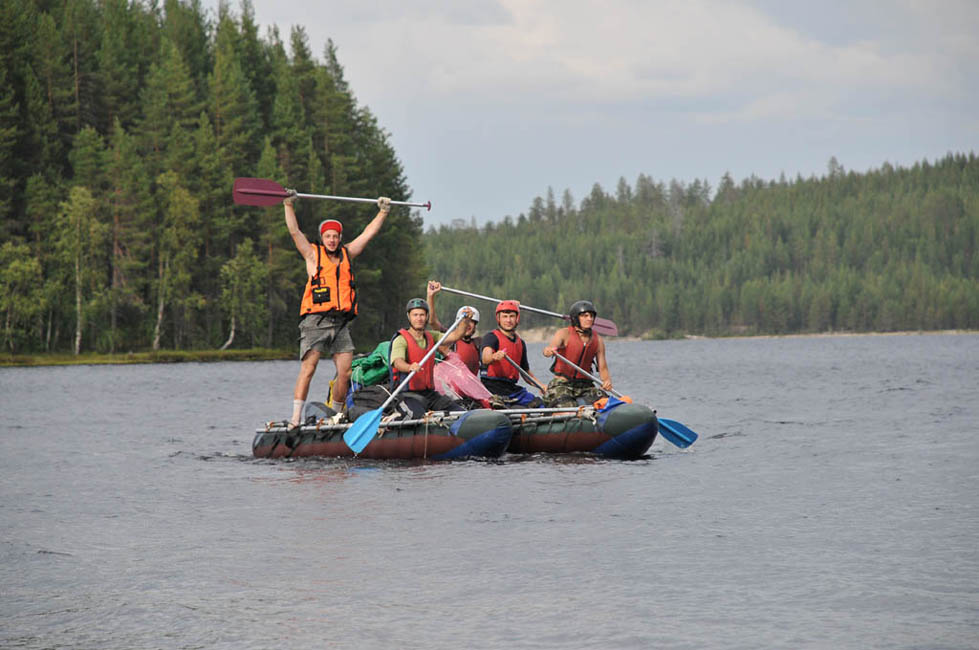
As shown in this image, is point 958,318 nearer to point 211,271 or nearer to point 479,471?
point 211,271

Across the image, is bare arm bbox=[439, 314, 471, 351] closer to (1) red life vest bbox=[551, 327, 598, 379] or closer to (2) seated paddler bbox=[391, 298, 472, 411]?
(2) seated paddler bbox=[391, 298, 472, 411]

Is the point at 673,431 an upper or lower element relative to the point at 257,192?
lower

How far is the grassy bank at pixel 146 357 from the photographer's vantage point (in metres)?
56.3

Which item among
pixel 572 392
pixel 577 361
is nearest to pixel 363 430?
pixel 572 392

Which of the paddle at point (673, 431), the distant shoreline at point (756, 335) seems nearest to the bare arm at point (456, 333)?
the paddle at point (673, 431)

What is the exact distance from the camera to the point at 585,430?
54.4 feet

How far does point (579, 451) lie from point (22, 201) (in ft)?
179

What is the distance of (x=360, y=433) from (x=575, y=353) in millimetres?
4119

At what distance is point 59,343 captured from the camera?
61.0 m

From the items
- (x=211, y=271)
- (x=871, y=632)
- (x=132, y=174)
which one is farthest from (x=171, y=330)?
(x=871, y=632)

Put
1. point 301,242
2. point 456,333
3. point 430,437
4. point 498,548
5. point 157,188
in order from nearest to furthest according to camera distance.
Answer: point 498,548, point 301,242, point 430,437, point 456,333, point 157,188

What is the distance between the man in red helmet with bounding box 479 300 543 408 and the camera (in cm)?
1852

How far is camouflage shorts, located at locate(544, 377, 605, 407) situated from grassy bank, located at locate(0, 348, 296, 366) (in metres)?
43.1

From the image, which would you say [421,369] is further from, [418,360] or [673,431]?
[673,431]
